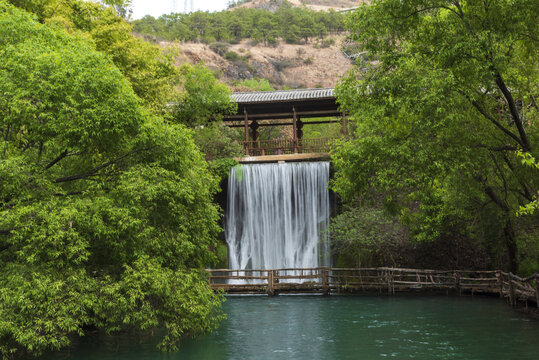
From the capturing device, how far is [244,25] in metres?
86.3

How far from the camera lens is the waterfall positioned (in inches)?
1148

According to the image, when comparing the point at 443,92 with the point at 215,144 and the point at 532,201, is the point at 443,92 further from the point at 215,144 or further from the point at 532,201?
the point at 215,144

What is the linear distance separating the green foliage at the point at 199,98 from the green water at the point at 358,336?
1131 cm

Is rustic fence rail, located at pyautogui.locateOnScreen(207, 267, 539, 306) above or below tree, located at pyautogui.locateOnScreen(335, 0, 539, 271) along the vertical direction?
below

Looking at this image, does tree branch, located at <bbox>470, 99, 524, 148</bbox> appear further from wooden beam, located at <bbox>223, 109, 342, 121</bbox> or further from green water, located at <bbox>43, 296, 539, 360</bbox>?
wooden beam, located at <bbox>223, 109, 342, 121</bbox>

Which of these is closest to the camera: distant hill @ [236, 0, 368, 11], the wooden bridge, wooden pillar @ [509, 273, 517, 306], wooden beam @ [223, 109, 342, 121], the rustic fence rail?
wooden pillar @ [509, 273, 517, 306]

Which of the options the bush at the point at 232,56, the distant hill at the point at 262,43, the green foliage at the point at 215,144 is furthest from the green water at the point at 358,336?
the bush at the point at 232,56

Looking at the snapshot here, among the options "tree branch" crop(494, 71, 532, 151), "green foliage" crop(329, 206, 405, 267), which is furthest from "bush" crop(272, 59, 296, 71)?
"tree branch" crop(494, 71, 532, 151)

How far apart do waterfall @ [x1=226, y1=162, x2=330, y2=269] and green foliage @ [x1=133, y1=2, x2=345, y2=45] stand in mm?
52560

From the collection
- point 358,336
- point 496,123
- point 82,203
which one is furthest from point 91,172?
point 496,123

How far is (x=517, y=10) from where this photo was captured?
37.7 ft

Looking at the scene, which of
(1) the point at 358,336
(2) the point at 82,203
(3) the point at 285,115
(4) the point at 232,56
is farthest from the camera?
(4) the point at 232,56

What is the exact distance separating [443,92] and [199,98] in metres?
17.7

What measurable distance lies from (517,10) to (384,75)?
3.04m
